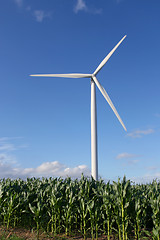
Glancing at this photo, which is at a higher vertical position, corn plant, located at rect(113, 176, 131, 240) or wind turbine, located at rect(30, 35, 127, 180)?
wind turbine, located at rect(30, 35, 127, 180)

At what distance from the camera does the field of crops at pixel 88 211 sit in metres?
9.44

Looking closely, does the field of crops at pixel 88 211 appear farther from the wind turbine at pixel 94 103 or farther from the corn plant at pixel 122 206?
the wind turbine at pixel 94 103

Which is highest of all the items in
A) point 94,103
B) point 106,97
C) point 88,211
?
point 106,97

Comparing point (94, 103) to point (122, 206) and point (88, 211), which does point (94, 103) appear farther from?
point (122, 206)

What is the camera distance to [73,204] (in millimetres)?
10430

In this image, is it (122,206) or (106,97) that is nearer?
(122,206)

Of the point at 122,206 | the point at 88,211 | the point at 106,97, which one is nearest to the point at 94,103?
the point at 106,97

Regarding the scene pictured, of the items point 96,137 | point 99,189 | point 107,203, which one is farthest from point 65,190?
point 96,137

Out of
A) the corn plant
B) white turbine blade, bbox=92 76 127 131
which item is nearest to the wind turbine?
white turbine blade, bbox=92 76 127 131

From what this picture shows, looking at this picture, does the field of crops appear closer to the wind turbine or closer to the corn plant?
the corn plant

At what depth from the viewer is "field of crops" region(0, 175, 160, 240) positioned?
31.0 ft

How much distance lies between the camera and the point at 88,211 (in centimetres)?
1024

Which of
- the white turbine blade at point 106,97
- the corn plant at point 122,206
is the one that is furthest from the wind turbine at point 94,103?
the corn plant at point 122,206

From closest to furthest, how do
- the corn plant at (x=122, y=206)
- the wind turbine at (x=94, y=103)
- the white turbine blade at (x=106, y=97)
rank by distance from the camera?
1. the corn plant at (x=122, y=206)
2. the wind turbine at (x=94, y=103)
3. the white turbine blade at (x=106, y=97)
